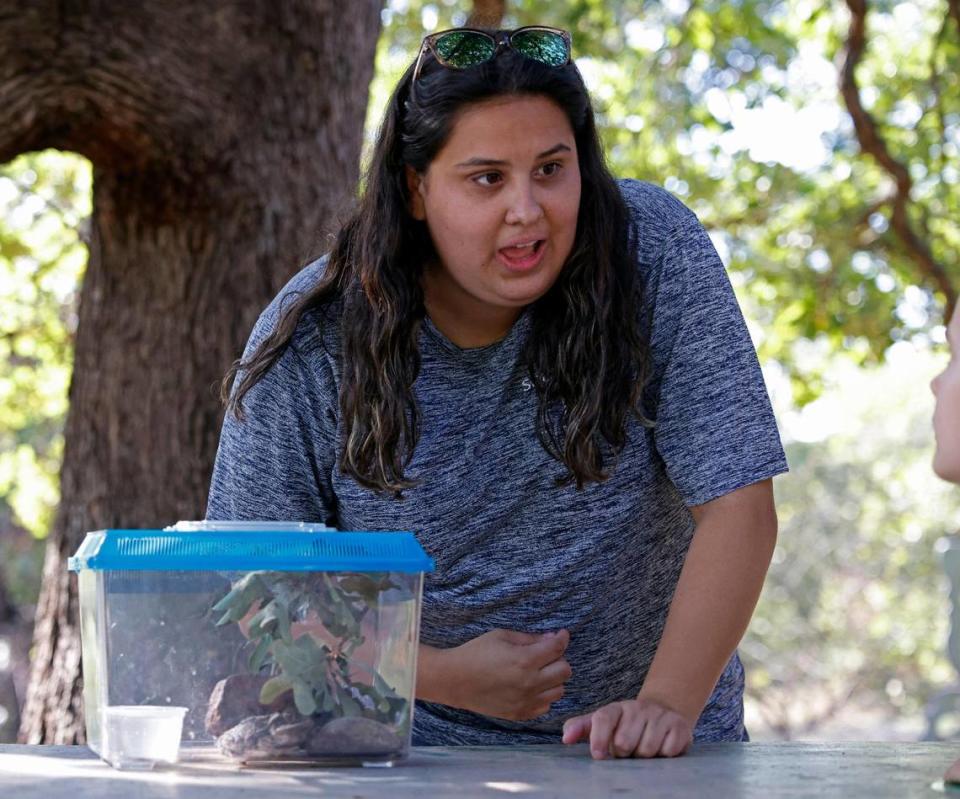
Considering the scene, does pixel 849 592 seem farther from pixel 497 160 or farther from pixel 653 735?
pixel 653 735

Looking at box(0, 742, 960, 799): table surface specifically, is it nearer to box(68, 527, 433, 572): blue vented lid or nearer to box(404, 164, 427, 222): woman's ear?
box(68, 527, 433, 572): blue vented lid

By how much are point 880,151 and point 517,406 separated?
17.3ft

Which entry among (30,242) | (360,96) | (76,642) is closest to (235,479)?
(76,642)

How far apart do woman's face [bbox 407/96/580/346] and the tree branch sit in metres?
4.82

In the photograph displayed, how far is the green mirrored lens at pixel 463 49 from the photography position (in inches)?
84.7

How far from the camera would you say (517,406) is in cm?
220

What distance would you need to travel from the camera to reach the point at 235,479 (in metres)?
2.16

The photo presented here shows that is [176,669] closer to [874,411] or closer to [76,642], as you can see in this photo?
[76,642]

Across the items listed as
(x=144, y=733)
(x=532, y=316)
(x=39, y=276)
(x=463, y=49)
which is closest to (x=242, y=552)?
(x=144, y=733)

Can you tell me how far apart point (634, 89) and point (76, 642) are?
5.37 meters

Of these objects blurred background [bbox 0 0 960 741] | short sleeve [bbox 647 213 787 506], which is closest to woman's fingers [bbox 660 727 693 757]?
short sleeve [bbox 647 213 787 506]

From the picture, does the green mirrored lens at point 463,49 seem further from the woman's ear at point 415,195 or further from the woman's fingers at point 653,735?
the woman's fingers at point 653,735

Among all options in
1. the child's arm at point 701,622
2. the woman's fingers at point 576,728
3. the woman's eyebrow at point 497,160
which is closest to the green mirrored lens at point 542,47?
the woman's eyebrow at point 497,160

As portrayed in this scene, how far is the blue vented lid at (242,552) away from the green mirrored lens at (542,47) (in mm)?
937
